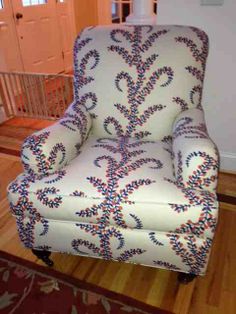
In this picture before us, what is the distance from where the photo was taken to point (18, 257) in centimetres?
132

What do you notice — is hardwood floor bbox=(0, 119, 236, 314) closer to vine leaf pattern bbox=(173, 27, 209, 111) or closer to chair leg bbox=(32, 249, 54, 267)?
chair leg bbox=(32, 249, 54, 267)

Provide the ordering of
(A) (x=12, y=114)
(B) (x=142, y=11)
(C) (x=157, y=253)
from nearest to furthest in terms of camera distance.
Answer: (C) (x=157, y=253), (B) (x=142, y=11), (A) (x=12, y=114)

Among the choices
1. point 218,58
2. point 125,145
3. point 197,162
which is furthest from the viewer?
point 218,58

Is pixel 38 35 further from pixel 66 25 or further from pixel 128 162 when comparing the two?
pixel 128 162

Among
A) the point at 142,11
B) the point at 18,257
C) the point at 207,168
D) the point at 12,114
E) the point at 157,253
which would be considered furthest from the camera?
the point at 12,114

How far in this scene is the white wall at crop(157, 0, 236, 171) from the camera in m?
1.49

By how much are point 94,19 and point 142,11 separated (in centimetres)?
334

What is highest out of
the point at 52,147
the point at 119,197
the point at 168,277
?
the point at 52,147

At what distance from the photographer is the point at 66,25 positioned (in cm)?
414

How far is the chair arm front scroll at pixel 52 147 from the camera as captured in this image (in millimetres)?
1058

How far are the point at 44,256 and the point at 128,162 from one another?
0.58 metres

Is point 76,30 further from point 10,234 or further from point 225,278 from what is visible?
point 225,278

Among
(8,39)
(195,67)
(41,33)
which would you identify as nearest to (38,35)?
(41,33)

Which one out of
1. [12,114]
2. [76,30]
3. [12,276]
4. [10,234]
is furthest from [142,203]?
[76,30]
